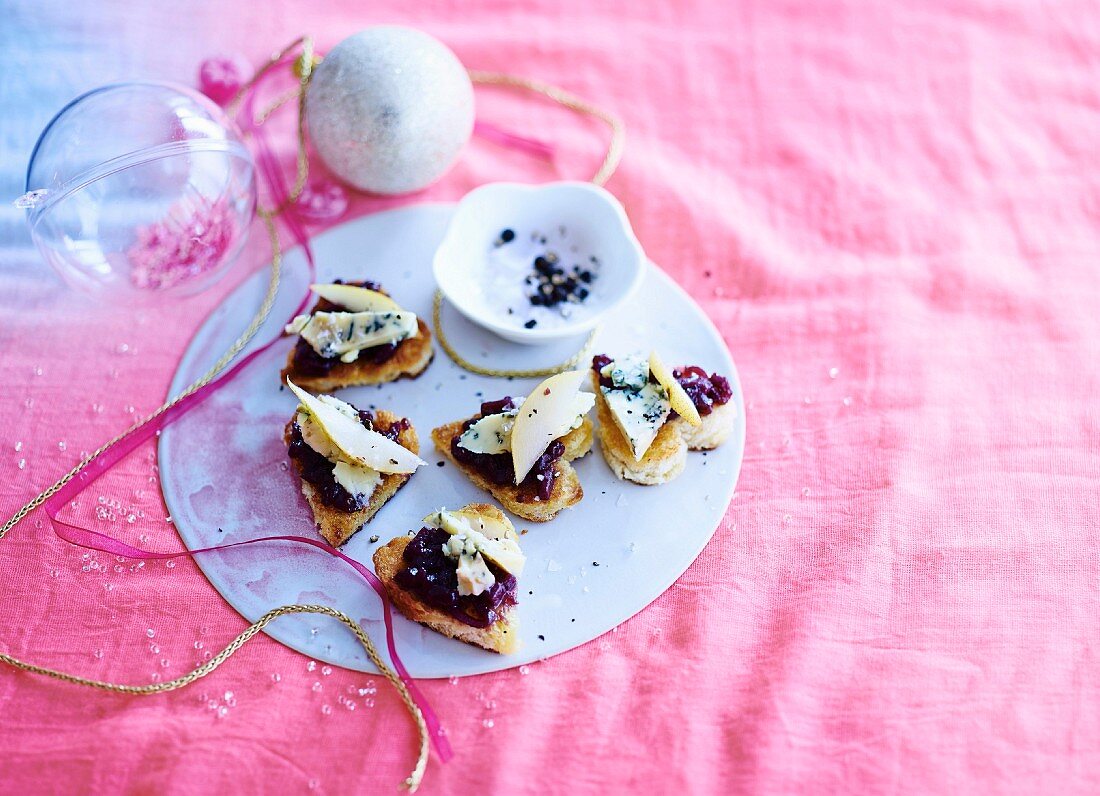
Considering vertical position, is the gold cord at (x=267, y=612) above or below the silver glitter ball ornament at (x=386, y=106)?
below

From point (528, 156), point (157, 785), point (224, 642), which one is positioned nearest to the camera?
point (157, 785)

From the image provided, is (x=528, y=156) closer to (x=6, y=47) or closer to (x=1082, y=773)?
(x=6, y=47)

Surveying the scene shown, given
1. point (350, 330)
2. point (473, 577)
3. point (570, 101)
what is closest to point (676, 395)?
point (473, 577)

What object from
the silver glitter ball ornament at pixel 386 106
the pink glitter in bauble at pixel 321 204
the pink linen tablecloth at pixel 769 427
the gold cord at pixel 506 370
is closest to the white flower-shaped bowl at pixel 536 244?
the gold cord at pixel 506 370

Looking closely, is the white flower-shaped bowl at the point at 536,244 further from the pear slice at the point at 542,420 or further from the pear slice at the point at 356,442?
the pear slice at the point at 356,442

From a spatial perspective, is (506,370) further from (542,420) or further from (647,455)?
(647,455)

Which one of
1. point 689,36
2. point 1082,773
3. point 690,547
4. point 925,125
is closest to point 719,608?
point 690,547

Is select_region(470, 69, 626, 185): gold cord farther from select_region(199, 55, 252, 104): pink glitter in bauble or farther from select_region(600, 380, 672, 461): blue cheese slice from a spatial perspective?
select_region(600, 380, 672, 461): blue cheese slice
